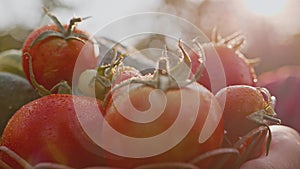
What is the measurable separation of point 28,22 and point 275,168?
4.68 m

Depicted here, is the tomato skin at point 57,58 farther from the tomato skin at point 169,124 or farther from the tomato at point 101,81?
the tomato skin at point 169,124

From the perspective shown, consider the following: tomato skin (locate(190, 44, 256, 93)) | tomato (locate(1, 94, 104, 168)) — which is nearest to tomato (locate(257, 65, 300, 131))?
tomato skin (locate(190, 44, 256, 93))

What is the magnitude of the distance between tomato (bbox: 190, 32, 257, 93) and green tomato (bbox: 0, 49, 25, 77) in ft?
1.28

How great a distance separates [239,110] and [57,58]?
28 centimetres

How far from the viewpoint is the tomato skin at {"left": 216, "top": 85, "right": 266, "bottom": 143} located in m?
0.57

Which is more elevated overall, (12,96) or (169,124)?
(169,124)

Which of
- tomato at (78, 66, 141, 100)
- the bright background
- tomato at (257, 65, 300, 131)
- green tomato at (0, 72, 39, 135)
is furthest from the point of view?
the bright background

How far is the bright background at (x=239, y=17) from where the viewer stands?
4.97m

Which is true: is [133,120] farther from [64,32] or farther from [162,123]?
[64,32]

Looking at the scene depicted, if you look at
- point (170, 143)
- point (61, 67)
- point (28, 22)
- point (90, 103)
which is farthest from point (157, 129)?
point (28, 22)

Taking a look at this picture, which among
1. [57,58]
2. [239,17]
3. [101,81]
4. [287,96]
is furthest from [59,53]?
[239,17]

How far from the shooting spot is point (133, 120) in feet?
1.68

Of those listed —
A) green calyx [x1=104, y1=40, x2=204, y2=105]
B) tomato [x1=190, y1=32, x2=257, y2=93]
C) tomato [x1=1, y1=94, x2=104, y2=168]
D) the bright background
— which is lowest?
the bright background

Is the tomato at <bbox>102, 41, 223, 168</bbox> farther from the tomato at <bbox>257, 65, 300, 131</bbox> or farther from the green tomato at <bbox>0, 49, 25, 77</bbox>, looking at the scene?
the tomato at <bbox>257, 65, 300, 131</bbox>
